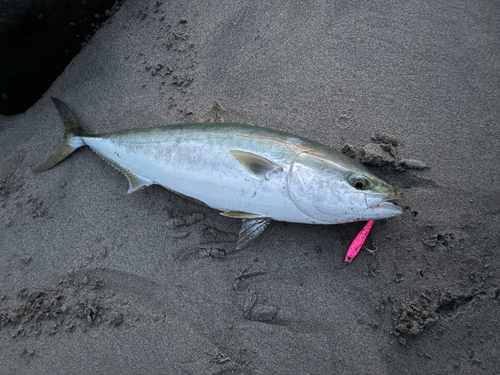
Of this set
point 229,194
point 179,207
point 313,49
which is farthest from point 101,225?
point 313,49

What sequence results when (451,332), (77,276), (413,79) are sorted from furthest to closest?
(413,79) < (77,276) < (451,332)

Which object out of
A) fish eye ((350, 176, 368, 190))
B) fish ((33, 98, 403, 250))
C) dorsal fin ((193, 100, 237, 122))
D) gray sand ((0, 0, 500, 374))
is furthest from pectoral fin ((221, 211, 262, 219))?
dorsal fin ((193, 100, 237, 122))

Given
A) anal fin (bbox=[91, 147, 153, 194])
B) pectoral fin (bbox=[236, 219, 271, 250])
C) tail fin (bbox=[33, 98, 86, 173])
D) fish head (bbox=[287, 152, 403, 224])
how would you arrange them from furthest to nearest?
tail fin (bbox=[33, 98, 86, 173])
anal fin (bbox=[91, 147, 153, 194])
pectoral fin (bbox=[236, 219, 271, 250])
fish head (bbox=[287, 152, 403, 224])

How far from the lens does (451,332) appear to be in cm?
214

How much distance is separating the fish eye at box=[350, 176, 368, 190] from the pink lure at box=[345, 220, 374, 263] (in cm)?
40

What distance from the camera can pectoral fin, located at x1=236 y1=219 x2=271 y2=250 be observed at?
7.74ft

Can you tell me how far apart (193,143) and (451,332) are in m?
2.22

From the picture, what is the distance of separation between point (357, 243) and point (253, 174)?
0.92 metres

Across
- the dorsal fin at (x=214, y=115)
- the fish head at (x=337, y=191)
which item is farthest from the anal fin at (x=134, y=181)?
the fish head at (x=337, y=191)

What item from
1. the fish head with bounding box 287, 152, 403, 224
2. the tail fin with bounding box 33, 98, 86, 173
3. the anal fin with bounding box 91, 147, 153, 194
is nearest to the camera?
the fish head with bounding box 287, 152, 403, 224

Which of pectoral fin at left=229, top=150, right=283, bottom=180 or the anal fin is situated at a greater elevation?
pectoral fin at left=229, top=150, right=283, bottom=180

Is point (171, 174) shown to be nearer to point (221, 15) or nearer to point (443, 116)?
point (221, 15)

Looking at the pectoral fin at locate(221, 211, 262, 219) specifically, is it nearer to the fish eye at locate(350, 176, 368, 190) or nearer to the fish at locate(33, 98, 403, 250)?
the fish at locate(33, 98, 403, 250)

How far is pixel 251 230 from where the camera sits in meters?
2.37
